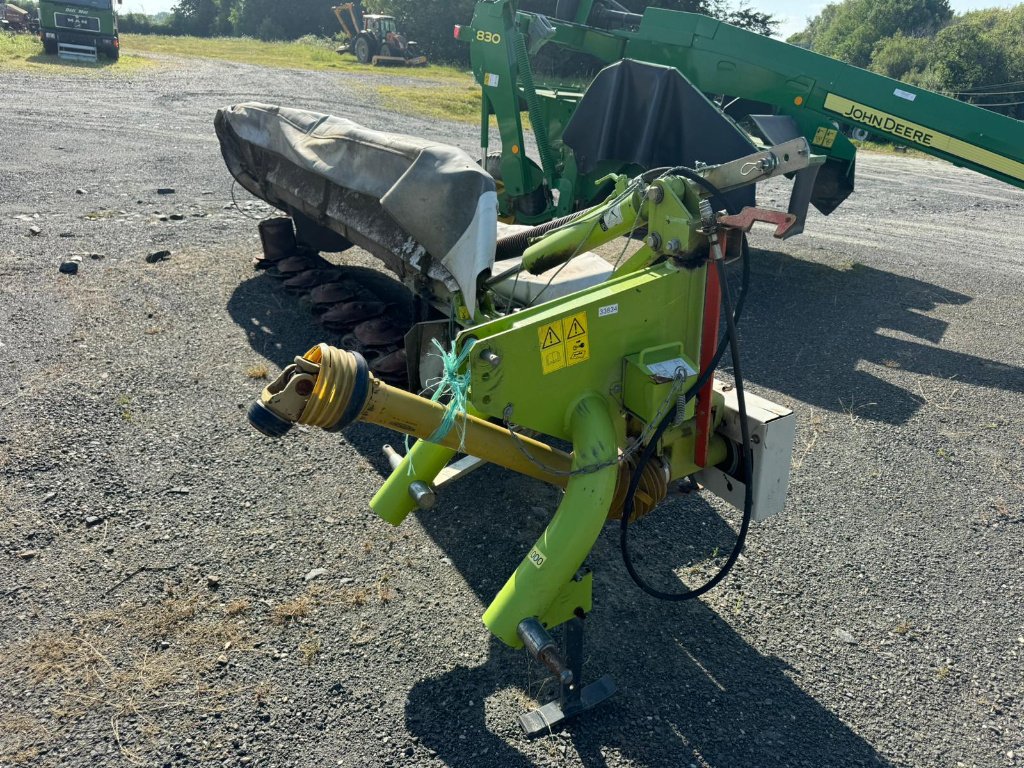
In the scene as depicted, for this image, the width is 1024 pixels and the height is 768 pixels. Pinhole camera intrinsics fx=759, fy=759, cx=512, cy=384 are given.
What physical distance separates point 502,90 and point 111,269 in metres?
3.84

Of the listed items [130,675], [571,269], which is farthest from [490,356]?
[571,269]

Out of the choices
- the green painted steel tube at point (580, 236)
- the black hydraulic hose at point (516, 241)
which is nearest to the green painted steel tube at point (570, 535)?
the green painted steel tube at point (580, 236)

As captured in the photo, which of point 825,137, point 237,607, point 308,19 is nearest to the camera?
point 237,607

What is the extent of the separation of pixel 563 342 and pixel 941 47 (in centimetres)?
3139

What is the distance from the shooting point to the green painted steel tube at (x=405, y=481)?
3.16 meters

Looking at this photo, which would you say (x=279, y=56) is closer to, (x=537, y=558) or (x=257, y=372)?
(x=257, y=372)

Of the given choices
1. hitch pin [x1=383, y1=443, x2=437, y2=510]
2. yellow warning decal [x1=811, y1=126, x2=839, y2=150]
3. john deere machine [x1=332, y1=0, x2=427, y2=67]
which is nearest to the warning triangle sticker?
hitch pin [x1=383, y1=443, x2=437, y2=510]

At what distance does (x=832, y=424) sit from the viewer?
4613mm

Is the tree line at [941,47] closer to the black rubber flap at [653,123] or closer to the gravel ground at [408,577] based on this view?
the black rubber flap at [653,123]

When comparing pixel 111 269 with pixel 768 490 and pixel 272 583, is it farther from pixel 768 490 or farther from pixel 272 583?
pixel 768 490

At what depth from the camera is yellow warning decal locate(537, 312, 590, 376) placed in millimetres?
2604

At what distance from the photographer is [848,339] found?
5.95 meters

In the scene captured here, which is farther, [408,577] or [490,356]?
[408,577]

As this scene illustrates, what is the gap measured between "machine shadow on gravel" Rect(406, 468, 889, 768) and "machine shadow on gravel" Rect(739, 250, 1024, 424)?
2236 mm
